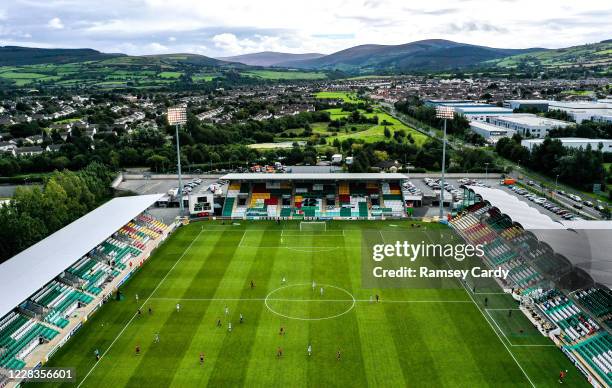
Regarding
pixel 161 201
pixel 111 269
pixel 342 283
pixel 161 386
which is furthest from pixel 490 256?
pixel 161 201

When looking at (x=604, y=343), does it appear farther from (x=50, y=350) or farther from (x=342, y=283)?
(x=50, y=350)

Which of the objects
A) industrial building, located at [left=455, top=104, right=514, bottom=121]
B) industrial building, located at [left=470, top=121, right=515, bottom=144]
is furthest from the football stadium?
industrial building, located at [left=455, top=104, right=514, bottom=121]

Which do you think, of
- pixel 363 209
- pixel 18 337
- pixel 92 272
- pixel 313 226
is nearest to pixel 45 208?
pixel 92 272

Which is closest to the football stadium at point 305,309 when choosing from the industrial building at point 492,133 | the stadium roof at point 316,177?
the stadium roof at point 316,177

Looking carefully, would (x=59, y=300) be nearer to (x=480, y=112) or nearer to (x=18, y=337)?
(x=18, y=337)

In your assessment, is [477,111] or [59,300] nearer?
[59,300]

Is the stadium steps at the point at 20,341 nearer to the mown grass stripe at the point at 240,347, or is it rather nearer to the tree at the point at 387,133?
the mown grass stripe at the point at 240,347
